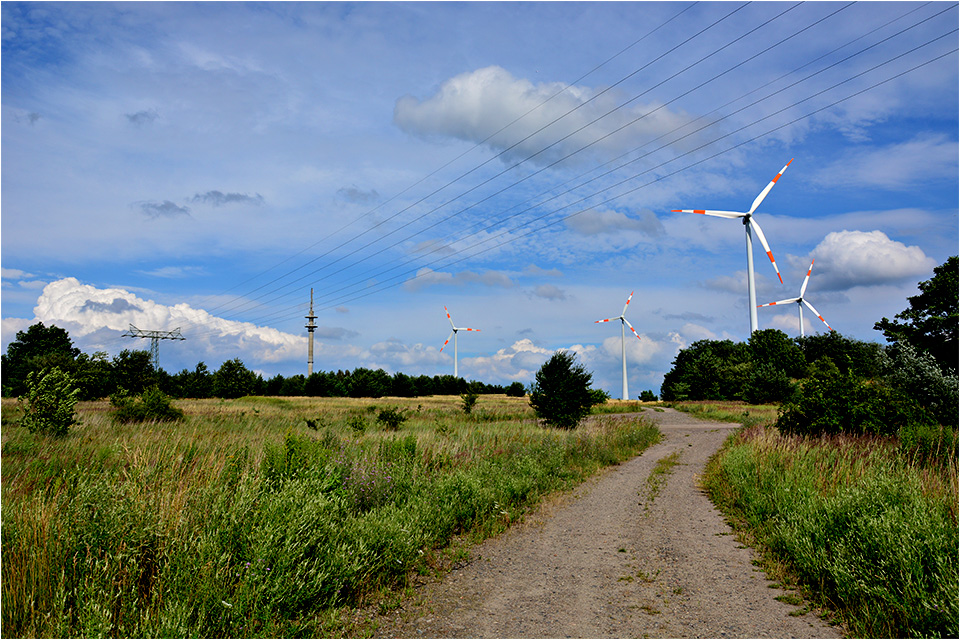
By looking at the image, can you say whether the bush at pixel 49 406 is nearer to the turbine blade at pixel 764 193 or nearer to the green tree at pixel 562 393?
→ the green tree at pixel 562 393

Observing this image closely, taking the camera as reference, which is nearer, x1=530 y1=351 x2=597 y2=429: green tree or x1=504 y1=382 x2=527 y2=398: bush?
x1=530 y1=351 x2=597 y2=429: green tree

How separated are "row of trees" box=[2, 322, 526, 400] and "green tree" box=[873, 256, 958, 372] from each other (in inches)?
1540

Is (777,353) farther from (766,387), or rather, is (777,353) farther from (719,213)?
(719,213)

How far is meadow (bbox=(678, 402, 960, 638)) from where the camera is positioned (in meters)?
5.54

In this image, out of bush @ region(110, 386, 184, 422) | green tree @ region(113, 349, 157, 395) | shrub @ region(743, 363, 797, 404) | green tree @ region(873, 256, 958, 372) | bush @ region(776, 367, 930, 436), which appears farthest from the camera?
shrub @ region(743, 363, 797, 404)

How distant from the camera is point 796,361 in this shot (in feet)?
260

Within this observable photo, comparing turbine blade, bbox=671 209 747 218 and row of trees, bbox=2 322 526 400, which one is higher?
turbine blade, bbox=671 209 747 218

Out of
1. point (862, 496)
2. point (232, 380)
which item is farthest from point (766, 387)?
point (232, 380)

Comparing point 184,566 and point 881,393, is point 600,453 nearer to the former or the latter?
point 881,393

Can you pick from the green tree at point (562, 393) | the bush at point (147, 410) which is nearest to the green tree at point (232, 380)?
the bush at point (147, 410)

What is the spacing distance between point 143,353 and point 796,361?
87.9 m

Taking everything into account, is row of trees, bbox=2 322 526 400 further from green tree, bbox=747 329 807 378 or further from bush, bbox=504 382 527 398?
green tree, bbox=747 329 807 378

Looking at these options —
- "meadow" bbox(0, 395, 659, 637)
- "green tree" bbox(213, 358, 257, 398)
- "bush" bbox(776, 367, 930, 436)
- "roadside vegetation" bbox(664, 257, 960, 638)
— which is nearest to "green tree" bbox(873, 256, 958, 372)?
"roadside vegetation" bbox(664, 257, 960, 638)

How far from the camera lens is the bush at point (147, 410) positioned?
2277cm
